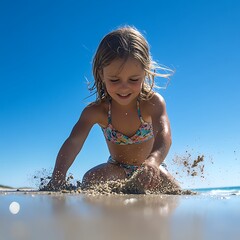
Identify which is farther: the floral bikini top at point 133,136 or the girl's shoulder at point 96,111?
the floral bikini top at point 133,136

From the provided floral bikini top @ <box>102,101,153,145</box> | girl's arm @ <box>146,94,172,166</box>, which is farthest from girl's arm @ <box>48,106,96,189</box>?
girl's arm @ <box>146,94,172,166</box>

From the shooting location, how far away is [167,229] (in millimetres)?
643

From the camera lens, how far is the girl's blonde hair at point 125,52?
3027 millimetres

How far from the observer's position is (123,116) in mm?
3562

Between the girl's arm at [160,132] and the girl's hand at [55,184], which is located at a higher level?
the girl's arm at [160,132]

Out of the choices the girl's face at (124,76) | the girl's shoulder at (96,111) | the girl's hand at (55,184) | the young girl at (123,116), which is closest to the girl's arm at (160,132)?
the young girl at (123,116)

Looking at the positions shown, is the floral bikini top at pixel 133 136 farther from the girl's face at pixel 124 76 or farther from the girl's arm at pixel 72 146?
the girl's face at pixel 124 76

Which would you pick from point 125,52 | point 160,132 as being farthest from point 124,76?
point 160,132

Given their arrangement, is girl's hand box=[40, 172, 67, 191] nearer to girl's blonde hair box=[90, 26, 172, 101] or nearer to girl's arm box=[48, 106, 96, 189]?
girl's arm box=[48, 106, 96, 189]

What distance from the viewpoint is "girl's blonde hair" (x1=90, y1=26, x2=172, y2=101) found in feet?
9.93

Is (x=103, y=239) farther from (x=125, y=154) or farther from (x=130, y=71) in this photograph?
(x=125, y=154)

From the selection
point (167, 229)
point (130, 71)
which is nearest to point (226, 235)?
point (167, 229)

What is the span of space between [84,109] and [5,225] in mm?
2745

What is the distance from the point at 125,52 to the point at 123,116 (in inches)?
30.3
